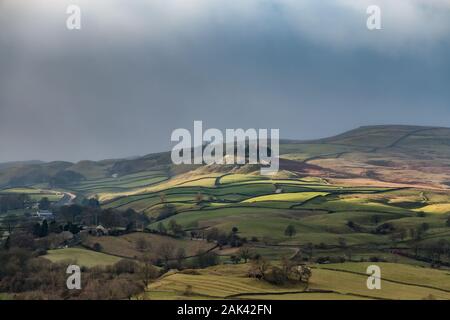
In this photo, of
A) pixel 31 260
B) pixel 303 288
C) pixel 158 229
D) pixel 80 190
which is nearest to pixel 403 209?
pixel 158 229

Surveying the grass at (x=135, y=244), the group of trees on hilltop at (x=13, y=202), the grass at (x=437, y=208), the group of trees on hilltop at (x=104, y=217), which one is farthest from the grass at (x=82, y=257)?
the group of trees on hilltop at (x=13, y=202)

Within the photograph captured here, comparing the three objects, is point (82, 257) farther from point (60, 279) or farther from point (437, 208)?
Answer: point (437, 208)

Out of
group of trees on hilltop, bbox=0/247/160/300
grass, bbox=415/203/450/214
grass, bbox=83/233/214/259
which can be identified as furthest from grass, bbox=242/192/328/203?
group of trees on hilltop, bbox=0/247/160/300

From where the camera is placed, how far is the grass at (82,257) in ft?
219

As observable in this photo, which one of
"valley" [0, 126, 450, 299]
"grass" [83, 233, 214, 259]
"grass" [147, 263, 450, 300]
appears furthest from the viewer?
"grass" [83, 233, 214, 259]

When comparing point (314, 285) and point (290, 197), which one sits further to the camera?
point (290, 197)

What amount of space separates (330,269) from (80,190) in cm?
14105

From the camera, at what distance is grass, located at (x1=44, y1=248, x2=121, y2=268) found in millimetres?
66875

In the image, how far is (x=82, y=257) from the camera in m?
69.8

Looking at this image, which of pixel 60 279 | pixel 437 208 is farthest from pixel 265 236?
pixel 437 208

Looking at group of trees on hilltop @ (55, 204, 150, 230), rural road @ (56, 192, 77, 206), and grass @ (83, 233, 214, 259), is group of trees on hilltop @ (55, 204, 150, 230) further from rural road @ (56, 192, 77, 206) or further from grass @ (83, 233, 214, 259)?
rural road @ (56, 192, 77, 206)

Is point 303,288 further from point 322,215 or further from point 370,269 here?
point 322,215

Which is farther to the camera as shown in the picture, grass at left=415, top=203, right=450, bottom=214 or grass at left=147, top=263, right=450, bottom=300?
grass at left=415, top=203, right=450, bottom=214

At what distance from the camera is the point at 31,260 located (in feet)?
211
